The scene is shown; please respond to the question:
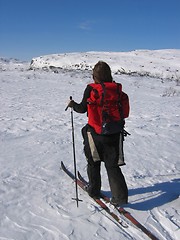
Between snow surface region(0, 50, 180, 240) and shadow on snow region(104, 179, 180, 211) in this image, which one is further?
shadow on snow region(104, 179, 180, 211)

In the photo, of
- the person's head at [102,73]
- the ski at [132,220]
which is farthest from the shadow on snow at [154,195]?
the person's head at [102,73]

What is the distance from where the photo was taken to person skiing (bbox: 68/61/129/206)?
381 centimetres

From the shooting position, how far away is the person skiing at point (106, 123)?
12.5 feet

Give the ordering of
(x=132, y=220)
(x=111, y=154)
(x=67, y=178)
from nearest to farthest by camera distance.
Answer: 1. (x=132, y=220)
2. (x=111, y=154)
3. (x=67, y=178)

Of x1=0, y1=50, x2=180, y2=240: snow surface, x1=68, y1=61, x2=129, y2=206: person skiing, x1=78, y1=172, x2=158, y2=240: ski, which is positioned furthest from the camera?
x1=68, y1=61, x2=129, y2=206: person skiing

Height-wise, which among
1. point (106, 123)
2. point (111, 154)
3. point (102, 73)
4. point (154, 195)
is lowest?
point (154, 195)

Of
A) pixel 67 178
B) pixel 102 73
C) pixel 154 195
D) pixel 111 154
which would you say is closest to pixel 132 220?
pixel 111 154

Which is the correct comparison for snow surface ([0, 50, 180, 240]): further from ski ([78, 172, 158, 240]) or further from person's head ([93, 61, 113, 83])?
person's head ([93, 61, 113, 83])

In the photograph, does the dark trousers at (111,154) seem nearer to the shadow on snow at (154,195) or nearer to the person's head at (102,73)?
the shadow on snow at (154,195)

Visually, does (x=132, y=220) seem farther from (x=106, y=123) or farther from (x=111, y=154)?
(x=106, y=123)

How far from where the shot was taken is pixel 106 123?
3875 millimetres

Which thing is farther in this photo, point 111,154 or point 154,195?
point 154,195

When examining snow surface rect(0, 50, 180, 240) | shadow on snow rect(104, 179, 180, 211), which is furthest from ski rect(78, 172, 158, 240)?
shadow on snow rect(104, 179, 180, 211)

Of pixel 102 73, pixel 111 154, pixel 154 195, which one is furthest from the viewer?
pixel 154 195
